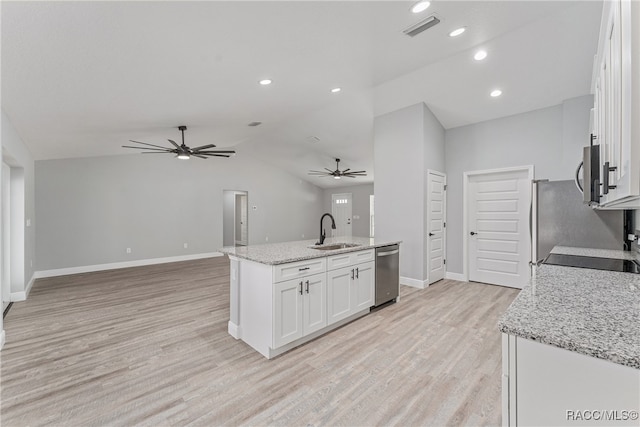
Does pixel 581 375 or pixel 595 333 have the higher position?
pixel 595 333

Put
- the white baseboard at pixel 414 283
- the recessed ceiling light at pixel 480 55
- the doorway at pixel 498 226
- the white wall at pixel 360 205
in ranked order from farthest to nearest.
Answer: the white wall at pixel 360 205
the white baseboard at pixel 414 283
the doorway at pixel 498 226
the recessed ceiling light at pixel 480 55

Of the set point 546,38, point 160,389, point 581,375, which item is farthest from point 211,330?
point 546,38

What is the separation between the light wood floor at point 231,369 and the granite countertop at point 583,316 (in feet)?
3.21

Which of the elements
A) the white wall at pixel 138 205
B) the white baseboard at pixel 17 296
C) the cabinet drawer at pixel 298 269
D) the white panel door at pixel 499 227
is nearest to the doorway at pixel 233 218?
the white wall at pixel 138 205

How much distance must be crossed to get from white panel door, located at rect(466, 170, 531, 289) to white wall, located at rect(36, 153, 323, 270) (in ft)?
21.2

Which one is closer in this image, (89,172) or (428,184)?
(428,184)

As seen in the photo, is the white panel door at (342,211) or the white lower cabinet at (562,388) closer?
the white lower cabinet at (562,388)

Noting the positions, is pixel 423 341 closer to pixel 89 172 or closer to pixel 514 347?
pixel 514 347

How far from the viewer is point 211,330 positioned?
10.2 ft

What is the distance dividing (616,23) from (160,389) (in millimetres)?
3282

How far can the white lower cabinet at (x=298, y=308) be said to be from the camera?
2480 millimetres

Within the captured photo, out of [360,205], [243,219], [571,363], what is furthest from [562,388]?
[360,205]

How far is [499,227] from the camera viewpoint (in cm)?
477

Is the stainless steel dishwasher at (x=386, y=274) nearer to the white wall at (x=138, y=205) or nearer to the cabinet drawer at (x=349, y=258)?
the cabinet drawer at (x=349, y=258)
